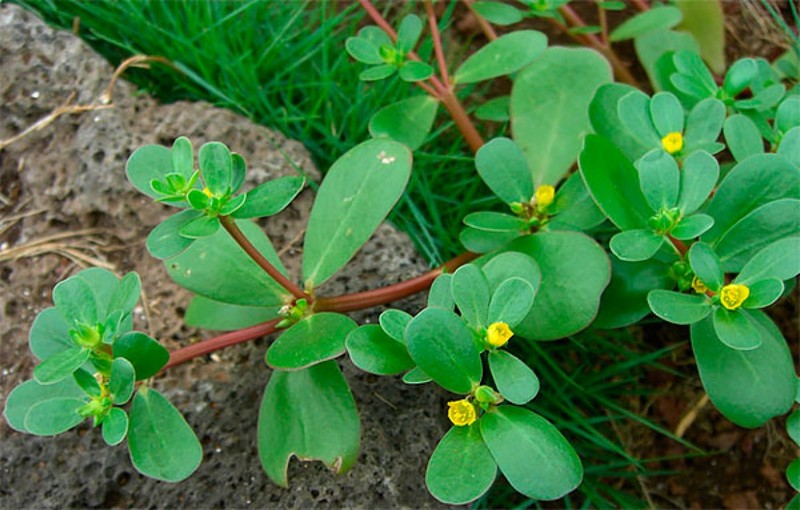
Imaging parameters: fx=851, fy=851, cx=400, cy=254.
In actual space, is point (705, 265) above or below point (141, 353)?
above

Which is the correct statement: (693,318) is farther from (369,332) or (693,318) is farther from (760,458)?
(760,458)

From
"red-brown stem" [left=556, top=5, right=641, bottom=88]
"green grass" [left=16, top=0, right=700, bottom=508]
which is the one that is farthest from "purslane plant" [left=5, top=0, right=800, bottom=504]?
"red-brown stem" [left=556, top=5, right=641, bottom=88]

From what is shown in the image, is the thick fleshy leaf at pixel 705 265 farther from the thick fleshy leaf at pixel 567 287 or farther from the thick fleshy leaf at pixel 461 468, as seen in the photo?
Result: the thick fleshy leaf at pixel 461 468

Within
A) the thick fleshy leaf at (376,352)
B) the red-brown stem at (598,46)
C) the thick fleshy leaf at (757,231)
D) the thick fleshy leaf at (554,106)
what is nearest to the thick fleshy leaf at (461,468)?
the thick fleshy leaf at (376,352)

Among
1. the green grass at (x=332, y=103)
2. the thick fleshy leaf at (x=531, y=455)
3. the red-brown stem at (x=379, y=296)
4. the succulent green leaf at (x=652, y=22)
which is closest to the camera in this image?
the thick fleshy leaf at (x=531, y=455)

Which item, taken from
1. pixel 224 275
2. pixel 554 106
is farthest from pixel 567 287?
pixel 224 275

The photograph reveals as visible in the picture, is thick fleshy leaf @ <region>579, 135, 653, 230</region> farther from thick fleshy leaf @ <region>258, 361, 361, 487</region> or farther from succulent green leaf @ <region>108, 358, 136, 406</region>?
succulent green leaf @ <region>108, 358, 136, 406</region>

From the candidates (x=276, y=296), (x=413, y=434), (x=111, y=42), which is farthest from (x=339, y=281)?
(x=111, y=42)

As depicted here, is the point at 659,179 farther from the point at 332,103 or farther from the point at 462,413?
the point at 332,103
